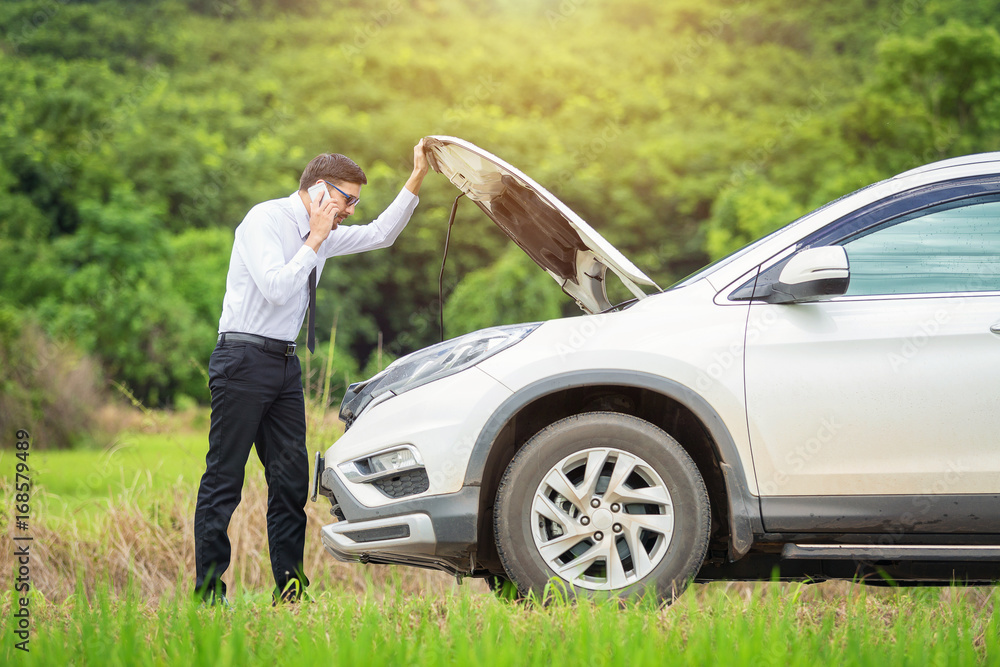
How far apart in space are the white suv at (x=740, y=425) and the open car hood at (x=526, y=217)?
60 centimetres

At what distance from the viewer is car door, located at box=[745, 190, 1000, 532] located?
121 inches

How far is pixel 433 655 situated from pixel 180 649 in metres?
0.79

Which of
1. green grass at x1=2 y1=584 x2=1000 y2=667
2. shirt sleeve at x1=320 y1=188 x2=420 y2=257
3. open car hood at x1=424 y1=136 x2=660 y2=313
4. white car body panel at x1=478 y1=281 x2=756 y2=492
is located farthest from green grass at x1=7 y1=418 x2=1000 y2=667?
shirt sleeve at x1=320 y1=188 x2=420 y2=257

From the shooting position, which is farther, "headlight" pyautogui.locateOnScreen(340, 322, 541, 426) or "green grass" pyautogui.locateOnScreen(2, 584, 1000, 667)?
"headlight" pyautogui.locateOnScreen(340, 322, 541, 426)

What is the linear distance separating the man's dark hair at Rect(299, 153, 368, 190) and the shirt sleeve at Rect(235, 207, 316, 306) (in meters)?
0.28

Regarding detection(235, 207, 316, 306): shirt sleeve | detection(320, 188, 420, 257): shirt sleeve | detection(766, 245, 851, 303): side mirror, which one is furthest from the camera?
detection(320, 188, 420, 257): shirt sleeve

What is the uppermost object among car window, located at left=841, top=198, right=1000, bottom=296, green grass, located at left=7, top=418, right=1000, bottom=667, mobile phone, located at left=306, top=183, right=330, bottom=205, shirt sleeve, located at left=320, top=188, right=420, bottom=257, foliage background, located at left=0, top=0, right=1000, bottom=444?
foliage background, located at left=0, top=0, right=1000, bottom=444

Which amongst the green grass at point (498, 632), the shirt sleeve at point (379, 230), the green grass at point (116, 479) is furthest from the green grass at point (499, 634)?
the green grass at point (116, 479)

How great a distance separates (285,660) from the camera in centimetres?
246

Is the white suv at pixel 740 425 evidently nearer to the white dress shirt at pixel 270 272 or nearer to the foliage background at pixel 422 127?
the white dress shirt at pixel 270 272

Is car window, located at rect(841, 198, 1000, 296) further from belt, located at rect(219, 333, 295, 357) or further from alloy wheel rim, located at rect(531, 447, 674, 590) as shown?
belt, located at rect(219, 333, 295, 357)

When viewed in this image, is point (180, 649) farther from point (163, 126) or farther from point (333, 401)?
point (163, 126)

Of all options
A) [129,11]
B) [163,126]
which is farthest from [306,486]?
[129,11]

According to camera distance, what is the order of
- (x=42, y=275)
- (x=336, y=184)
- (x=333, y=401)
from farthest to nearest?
(x=42, y=275) < (x=333, y=401) < (x=336, y=184)
